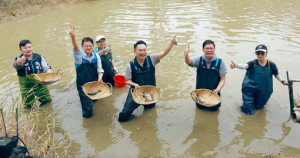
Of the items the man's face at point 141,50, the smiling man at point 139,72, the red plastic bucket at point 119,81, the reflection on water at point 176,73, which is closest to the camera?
the reflection on water at point 176,73

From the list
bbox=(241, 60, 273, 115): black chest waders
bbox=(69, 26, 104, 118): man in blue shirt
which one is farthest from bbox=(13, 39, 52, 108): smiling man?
bbox=(241, 60, 273, 115): black chest waders

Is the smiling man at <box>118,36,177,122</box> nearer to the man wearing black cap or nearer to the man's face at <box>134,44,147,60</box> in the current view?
the man's face at <box>134,44,147,60</box>

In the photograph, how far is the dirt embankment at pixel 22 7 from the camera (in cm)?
1348

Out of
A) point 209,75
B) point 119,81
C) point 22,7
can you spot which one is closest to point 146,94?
point 209,75

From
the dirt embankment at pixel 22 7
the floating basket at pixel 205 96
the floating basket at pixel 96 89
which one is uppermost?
the dirt embankment at pixel 22 7

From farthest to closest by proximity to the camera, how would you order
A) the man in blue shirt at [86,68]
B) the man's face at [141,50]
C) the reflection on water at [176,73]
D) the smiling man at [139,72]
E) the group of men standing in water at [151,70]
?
the man in blue shirt at [86,68], the smiling man at [139,72], the group of men standing in water at [151,70], the man's face at [141,50], the reflection on water at [176,73]

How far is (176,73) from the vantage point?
6848mm

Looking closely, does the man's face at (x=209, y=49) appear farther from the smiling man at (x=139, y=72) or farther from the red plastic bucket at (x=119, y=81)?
the red plastic bucket at (x=119, y=81)

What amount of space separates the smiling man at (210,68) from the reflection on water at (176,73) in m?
0.68

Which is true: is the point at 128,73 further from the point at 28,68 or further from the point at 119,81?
the point at 28,68

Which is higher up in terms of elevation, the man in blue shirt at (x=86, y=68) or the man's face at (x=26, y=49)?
the man's face at (x=26, y=49)

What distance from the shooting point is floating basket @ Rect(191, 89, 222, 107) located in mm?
4430

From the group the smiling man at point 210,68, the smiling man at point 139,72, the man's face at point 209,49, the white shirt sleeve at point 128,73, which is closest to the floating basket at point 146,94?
the smiling man at point 139,72

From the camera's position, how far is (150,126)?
4.73m
